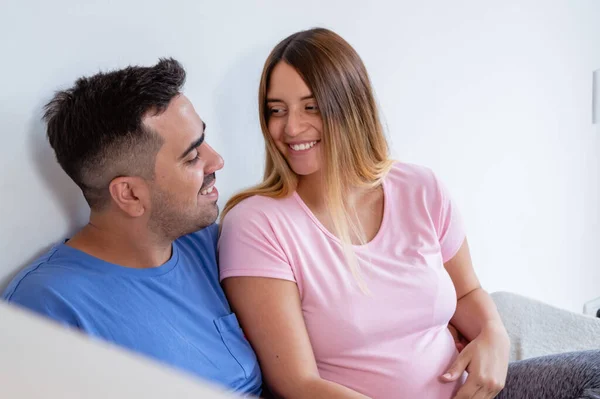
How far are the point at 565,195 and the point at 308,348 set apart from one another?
1.73 m

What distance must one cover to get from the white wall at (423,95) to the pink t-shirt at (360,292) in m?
0.24

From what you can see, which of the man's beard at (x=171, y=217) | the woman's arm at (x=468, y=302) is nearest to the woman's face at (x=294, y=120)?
the man's beard at (x=171, y=217)

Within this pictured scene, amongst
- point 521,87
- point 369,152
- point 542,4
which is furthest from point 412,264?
point 542,4

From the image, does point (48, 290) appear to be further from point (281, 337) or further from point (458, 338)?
point (458, 338)

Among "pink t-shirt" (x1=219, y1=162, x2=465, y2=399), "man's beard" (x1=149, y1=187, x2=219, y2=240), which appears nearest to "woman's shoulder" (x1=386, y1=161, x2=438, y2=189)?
"pink t-shirt" (x1=219, y1=162, x2=465, y2=399)

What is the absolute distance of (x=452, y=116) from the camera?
2.20m

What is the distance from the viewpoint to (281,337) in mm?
1287

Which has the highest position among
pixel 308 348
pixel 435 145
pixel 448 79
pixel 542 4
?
pixel 542 4

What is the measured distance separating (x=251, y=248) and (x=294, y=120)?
0.26 meters

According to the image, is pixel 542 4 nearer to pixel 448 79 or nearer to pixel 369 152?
pixel 448 79

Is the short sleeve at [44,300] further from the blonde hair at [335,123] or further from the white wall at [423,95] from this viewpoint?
the blonde hair at [335,123]

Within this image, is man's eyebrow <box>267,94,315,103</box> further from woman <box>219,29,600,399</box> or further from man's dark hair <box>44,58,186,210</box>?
man's dark hair <box>44,58,186,210</box>

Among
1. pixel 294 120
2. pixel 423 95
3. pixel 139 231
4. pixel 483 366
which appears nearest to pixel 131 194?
pixel 139 231

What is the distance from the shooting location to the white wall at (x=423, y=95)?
3.92 ft
